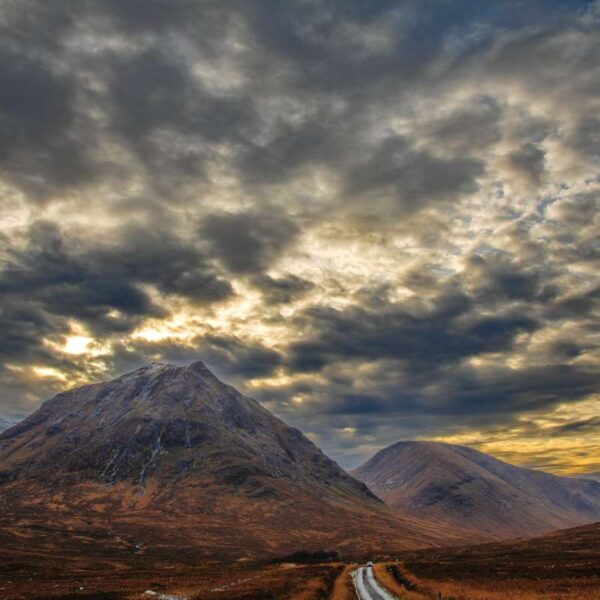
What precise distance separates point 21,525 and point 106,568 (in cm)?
9016

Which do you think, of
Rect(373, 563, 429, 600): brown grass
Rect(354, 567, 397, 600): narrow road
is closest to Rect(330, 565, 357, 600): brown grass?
Rect(354, 567, 397, 600): narrow road

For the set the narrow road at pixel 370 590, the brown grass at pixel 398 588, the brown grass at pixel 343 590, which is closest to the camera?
the brown grass at pixel 398 588

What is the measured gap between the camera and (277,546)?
186 metres

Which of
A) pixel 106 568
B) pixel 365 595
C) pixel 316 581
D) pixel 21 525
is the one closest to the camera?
pixel 365 595

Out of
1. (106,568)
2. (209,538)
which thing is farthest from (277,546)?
(106,568)

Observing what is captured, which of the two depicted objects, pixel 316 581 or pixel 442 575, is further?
pixel 442 575

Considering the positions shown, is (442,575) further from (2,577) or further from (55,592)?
(2,577)

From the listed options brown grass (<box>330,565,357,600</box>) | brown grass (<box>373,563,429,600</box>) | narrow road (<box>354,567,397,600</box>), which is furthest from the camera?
brown grass (<box>330,565,357,600</box>)

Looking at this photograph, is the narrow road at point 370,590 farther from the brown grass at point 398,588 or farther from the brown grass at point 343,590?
the brown grass at point 398,588

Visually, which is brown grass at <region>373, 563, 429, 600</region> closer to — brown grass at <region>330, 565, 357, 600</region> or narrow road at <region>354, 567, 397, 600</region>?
narrow road at <region>354, 567, 397, 600</region>

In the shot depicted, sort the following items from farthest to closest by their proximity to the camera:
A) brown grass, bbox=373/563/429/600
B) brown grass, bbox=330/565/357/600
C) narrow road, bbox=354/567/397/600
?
brown grass, bbox=330/565/357/600 → narrow road, bbox=354/567/397/600 → brown grass, bbox=373/563/429/600

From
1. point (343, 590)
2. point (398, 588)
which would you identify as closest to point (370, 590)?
point (343, 590)

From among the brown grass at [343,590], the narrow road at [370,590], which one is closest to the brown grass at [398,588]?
the narrow road at [370,590]

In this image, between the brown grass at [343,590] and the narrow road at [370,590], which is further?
the brown grass at [343,590]
